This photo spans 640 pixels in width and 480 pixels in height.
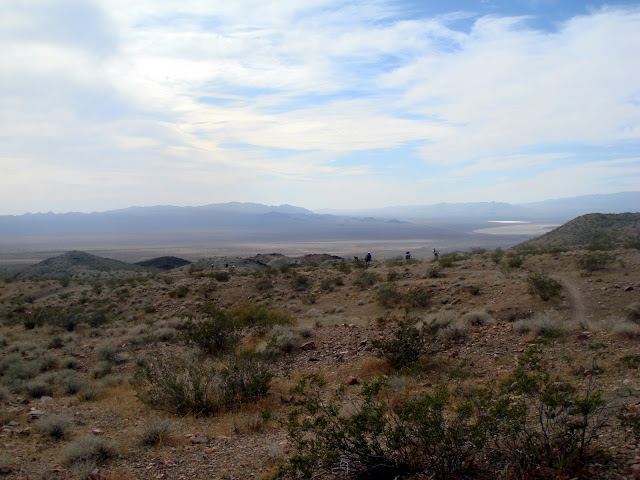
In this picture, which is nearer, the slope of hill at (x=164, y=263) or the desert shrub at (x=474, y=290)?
the desert shrub at (x=474, y=290)

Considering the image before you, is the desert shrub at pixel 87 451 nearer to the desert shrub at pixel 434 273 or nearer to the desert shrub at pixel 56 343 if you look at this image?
the desert shrub at pixel 56 343

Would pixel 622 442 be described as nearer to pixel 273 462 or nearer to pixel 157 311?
pixel 273 462

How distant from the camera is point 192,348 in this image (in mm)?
12812

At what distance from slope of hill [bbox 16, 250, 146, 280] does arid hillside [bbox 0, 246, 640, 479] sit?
92.8ft

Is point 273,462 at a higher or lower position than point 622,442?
lower

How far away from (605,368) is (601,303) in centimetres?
749

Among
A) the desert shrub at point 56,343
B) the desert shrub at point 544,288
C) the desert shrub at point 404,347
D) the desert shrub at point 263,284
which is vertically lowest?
the desert shrub at point 56,343

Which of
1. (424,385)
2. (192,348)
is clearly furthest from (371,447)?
(192,348)

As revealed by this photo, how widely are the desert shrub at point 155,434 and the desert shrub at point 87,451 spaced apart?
17.8 inches

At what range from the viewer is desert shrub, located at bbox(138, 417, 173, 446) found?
6.63 m

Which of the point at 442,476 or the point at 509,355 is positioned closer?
the point at 442,476

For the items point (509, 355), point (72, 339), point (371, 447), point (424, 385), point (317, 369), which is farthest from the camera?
point (72, 339)

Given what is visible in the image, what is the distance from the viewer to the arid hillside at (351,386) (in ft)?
15.6

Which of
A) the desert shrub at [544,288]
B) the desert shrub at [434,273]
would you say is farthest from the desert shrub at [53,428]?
the desert shrub at [434,273]
